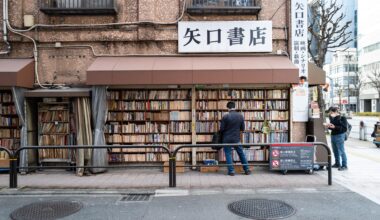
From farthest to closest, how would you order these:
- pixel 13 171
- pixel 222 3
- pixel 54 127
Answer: pixel 222 3 < pixel 54 127 < pixel 13 171

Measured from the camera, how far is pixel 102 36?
948 centimetres

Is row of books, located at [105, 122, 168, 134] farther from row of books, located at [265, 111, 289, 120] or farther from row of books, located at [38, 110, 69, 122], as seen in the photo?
row of books, located at [265, 111, 289, 120]

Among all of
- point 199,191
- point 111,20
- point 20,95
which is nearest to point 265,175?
point 199,191

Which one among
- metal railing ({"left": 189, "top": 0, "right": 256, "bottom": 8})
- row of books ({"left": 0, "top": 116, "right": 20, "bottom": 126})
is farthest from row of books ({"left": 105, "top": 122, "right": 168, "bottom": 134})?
metal railing ({"left": 189, "top": 0, "right": 256, "bottom": 8})

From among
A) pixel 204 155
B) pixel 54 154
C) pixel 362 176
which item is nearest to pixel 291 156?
pixel 362 176

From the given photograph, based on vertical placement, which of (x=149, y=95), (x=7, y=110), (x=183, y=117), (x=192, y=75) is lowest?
(x=183, y=117)

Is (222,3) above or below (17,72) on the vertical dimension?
above

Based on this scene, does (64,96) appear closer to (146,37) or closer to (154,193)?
(146,37)

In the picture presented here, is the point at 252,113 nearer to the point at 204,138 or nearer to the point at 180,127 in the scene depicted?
the point at 204,138

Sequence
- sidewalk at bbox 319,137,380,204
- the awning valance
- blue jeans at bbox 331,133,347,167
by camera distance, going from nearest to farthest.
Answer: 1. sidewalk at bbox 319,137,380,204
2. the awning valance
3. blue jeans at bbox 331,133,347,167

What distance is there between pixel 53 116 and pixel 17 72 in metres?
1.81

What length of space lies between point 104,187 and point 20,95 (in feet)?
13.2

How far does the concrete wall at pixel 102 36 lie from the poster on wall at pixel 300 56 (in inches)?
13.6

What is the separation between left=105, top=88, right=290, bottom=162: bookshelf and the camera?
31.8 feet
